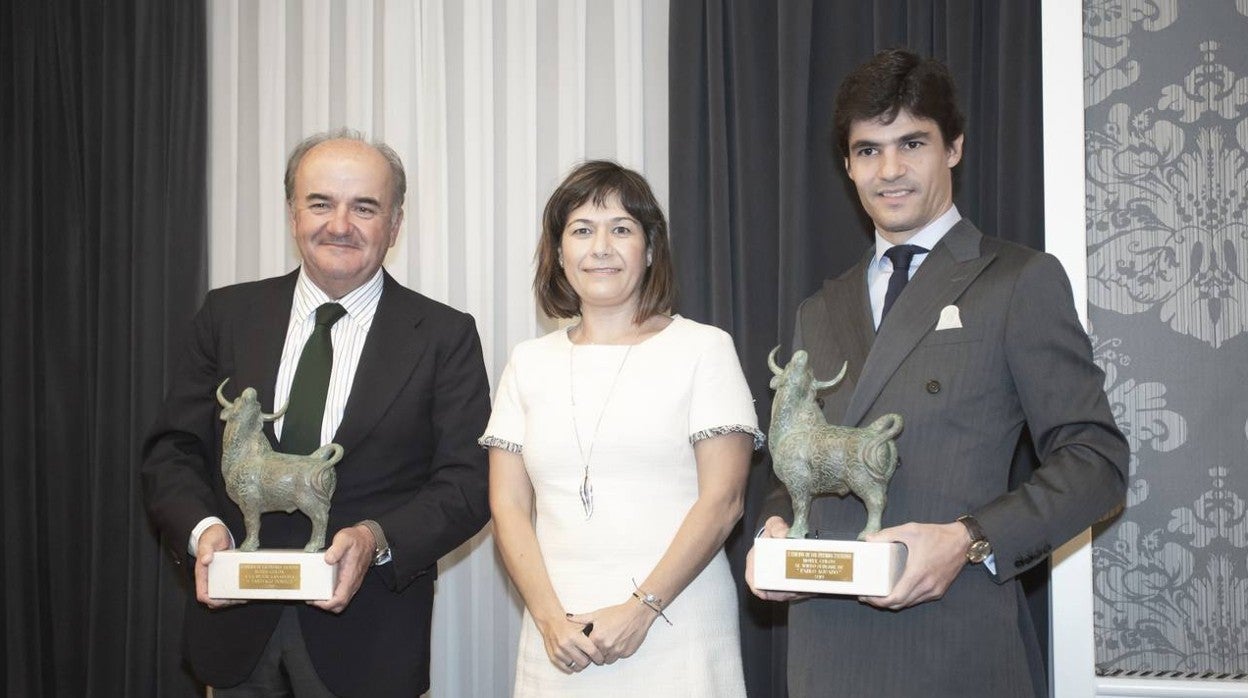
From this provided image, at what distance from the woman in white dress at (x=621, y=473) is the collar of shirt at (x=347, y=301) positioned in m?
0.40

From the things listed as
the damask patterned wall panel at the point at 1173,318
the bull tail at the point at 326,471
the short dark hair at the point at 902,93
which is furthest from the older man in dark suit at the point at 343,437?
the damask patterned wall panel at the point at 1173,318

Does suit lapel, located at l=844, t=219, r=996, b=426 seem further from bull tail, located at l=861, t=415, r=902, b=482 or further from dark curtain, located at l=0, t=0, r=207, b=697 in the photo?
dark curtain, located at l=0, t=0, r=207, b=697

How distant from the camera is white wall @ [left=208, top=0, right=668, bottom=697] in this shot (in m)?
3.72

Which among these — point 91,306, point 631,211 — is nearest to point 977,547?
point 631,211

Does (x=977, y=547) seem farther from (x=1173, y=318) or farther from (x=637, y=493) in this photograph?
(x=1173, y=318)

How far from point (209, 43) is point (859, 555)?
3.30 meters

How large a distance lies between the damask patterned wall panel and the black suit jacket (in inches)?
58.3

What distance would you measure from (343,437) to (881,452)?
117cm

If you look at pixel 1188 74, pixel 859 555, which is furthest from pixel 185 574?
pixel 1188 74

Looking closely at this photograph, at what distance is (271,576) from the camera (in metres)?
2.19

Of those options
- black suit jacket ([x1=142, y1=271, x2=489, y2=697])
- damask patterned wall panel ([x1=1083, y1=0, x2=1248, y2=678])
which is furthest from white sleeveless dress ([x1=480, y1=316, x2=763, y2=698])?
damask patterned wall panel ([x1=1083, y1=0, x2=1248, y2=678])

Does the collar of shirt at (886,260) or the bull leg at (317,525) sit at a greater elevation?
the collar of shirt at (886,260)

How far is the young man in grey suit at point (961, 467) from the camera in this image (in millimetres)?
1875

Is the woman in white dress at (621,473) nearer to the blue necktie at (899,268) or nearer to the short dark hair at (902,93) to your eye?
the blue necktie at (899,268)
